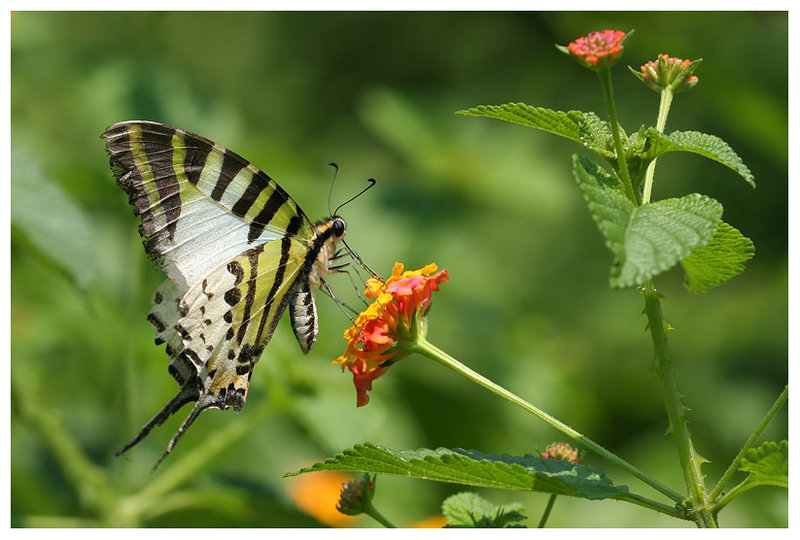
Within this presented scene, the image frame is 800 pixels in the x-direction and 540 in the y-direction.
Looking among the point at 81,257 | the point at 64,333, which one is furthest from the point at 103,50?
the point at 81,257

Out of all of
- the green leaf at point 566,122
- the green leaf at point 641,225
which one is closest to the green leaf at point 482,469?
the green leaf at point 641,225

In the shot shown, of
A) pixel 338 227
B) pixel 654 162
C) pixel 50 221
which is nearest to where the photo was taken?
pixel 654 162

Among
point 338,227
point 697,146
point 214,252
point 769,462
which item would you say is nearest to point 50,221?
point 214,252

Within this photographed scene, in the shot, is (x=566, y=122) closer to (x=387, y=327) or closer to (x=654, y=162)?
(x=654, y=162)

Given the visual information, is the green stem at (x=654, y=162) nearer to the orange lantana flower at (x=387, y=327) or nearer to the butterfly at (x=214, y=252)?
the orange lantana flower at (x=387, y=327)

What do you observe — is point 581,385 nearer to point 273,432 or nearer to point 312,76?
point 273,432

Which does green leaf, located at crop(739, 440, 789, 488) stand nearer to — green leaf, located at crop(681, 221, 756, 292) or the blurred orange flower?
green leaf, located at crop(681, 221, 756, 292)

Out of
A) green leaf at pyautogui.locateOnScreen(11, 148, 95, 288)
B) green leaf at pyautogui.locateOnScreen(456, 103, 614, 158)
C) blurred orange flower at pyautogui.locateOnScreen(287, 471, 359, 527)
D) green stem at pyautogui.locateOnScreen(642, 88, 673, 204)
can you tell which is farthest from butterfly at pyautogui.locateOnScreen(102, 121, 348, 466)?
blurred orange flower at pyautogui.locateOnScreen(287, 471, 359, 527)
